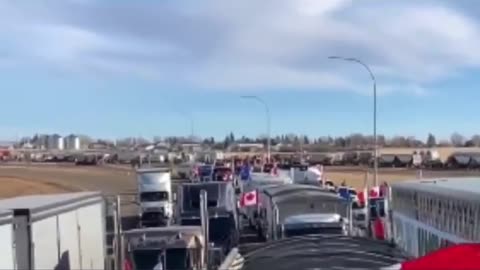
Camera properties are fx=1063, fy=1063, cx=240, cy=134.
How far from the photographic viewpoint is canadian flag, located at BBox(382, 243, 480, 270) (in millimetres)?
6500

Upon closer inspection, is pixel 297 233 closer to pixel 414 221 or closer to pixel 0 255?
pixel 414 221

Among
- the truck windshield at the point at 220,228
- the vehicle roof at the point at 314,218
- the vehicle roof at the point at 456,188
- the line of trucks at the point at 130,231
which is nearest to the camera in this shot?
the vehicle roof at the point at 456,188

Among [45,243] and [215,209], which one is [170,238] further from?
[215,209]

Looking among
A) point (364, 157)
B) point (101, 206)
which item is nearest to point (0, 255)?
point (101, 206)

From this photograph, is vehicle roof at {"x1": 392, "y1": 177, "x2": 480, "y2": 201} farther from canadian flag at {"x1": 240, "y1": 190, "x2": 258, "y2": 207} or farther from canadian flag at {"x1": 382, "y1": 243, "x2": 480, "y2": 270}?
canadian flag at {"x1": 240, "y1": 190, "x2": 258, "y2": 207}

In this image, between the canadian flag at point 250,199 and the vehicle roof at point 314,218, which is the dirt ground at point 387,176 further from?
the vehicle roof at point 314,218

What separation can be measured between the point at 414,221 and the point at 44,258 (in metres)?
8.24

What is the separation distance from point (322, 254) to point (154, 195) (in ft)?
149

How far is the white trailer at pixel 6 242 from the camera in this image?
16.0 meters

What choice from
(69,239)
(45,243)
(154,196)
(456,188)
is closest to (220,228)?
(69,239)

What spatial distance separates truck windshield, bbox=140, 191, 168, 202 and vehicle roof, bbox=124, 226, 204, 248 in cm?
3267

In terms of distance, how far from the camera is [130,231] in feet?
78.6

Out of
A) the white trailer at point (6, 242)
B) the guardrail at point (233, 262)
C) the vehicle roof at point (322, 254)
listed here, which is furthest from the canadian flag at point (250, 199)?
the guardrail at point (233, 262)

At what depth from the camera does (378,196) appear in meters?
41.1
